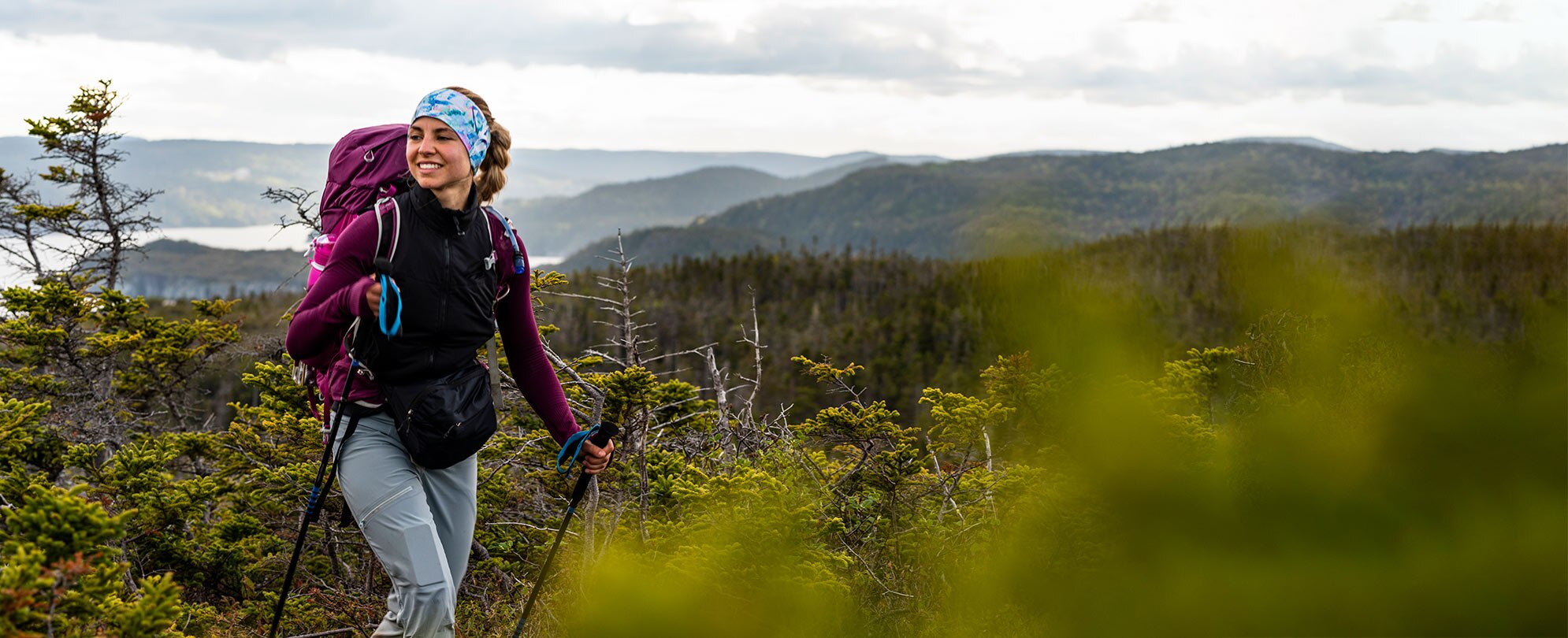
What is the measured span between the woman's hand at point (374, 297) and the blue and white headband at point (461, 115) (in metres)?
0.58

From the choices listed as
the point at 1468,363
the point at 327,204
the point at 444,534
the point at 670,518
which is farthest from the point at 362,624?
the point at 1468,363

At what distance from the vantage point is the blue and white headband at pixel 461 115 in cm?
316

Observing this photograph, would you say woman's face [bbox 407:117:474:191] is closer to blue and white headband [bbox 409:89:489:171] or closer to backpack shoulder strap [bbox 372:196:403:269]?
blue and white headband [bbox 409:89:489:171]

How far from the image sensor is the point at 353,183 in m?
3.27

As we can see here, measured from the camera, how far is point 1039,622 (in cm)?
88

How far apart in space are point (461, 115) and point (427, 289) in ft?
1.92

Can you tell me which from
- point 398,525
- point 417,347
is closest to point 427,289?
point 417,347

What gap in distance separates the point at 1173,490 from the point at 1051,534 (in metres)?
0.11

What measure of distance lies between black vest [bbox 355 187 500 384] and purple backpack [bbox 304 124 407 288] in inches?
7.7

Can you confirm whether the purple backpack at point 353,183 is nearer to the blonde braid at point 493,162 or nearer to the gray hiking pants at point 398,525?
the blonde braid at point 493,162

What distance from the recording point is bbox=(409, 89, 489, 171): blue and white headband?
3.16m

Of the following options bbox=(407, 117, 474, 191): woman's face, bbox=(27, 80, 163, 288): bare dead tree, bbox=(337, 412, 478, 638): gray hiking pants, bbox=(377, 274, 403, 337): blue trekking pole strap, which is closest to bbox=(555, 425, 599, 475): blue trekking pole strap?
bbox=(337, 412, 478, 638): gray hiking pants

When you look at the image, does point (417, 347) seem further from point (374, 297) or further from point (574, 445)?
point (574, 445)

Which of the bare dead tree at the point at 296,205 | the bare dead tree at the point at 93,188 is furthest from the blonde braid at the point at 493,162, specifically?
the bare dead tree at the point at 93,188
